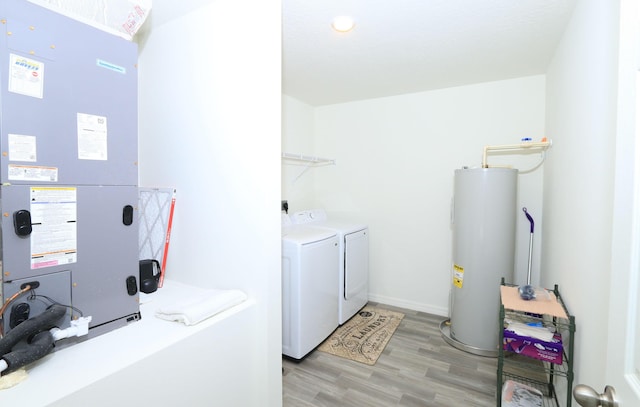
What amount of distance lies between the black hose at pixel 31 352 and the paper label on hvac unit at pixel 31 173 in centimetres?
52

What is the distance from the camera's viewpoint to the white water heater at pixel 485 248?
8.16 feet

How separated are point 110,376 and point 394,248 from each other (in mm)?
2938

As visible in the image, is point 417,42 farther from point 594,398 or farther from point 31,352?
point 31,352

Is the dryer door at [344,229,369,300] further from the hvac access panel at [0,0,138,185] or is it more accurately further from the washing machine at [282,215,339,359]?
the hvac access panel at [0,0,138,185]

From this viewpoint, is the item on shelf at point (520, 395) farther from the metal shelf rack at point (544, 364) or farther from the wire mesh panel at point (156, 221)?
the wire mesh panel at point (156, 221)

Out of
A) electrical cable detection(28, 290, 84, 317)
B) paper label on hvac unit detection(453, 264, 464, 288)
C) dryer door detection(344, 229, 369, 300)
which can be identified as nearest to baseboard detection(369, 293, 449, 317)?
dryer door detection(344, 229, 369, 300)

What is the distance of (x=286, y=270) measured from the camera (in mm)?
2420

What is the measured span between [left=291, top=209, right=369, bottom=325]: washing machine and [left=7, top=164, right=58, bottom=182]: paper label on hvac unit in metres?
2.22

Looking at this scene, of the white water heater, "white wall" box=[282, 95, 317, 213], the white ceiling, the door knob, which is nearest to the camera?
the door knob

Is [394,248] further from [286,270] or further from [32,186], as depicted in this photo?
[32,186]

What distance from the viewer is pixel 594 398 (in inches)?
27.4

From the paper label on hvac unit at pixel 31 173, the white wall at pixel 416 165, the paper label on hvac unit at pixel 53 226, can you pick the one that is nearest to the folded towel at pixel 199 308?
the paper label on hvac unit at pixel 53 226

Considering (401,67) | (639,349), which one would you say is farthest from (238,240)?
(401,67)

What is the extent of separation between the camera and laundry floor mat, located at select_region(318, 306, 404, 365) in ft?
8.34
